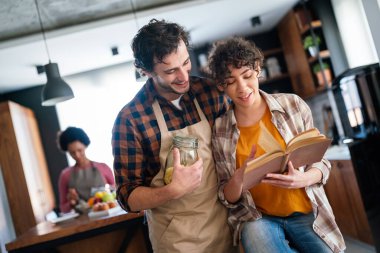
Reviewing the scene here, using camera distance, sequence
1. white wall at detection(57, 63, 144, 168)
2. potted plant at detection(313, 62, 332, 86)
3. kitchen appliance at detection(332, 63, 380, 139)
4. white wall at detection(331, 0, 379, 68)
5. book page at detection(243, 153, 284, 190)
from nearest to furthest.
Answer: book page at detection(243, 153, 284, 190) < kitchen appliance at detection(332, 63, 380, 139) < white wall at detection(331, 0, 379, 68) < potted plant at detection(313, 62, 332, 86) < white wall at detection(57, 63, 144, 168)

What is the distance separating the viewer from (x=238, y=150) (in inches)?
58.9

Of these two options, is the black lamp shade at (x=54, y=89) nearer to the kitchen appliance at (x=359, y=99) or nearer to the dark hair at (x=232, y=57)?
the dark hair at (x=232, y=57)

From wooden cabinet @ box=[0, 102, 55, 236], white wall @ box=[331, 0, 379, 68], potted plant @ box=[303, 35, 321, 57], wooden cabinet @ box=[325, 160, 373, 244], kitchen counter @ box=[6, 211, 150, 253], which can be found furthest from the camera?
wooden cabinet @ box=[0, 102, 55, 236]

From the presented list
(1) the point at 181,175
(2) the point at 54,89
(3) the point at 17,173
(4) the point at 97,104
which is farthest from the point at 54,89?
(4) the point at 97,104

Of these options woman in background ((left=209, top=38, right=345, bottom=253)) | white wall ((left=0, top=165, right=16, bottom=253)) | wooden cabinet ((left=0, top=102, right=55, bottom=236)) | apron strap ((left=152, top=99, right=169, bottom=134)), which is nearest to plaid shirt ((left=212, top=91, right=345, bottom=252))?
woman in background ((left=209, top=38, right=345, bottom=253))

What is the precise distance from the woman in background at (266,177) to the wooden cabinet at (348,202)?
162 cm

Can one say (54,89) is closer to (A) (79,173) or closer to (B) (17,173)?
(A) (79,173)

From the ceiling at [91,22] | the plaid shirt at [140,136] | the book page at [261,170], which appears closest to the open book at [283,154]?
the book page at [261,170]

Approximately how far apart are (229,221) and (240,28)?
4.02 metres

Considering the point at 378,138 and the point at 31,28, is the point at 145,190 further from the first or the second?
the point at 31,28

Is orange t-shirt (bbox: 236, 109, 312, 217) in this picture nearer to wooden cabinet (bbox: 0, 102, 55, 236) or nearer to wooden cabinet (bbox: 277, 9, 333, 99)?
wooden cabinet (bbox: 277, 9, 333, 99)

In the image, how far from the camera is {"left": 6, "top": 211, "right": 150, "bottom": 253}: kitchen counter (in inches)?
86.9

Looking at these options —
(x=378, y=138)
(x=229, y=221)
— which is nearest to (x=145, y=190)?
(x=229, y=221)

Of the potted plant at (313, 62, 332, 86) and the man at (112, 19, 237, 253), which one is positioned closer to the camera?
the man at (112, 19, 237, 253)
